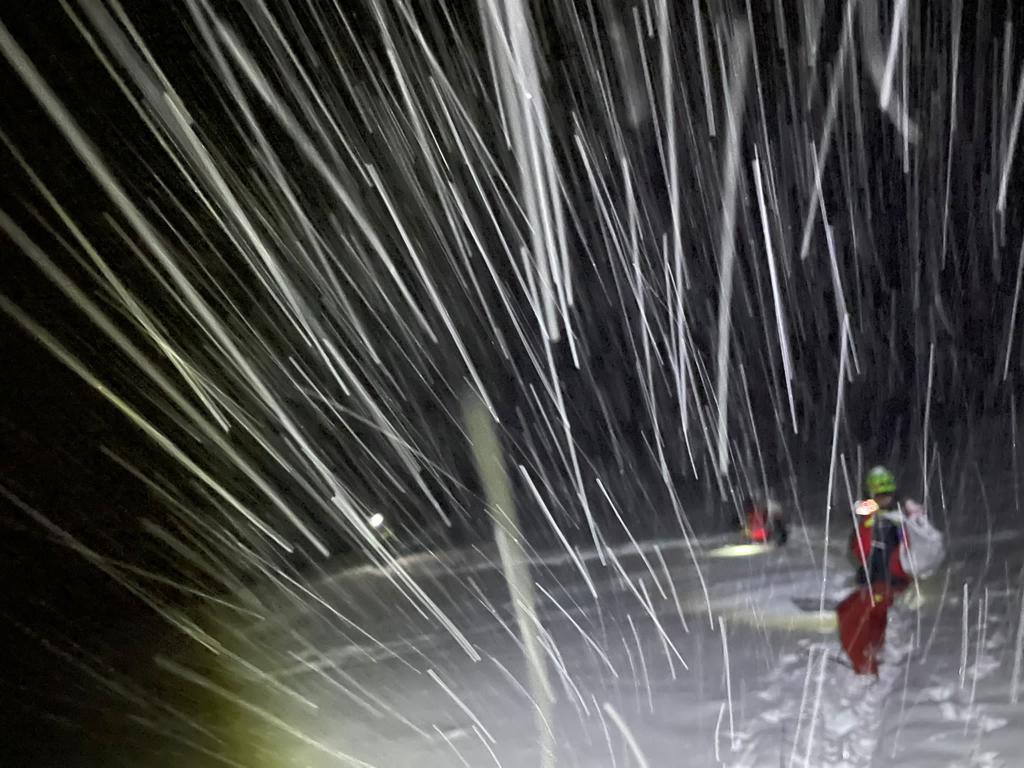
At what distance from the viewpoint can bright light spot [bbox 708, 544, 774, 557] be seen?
38.1ft

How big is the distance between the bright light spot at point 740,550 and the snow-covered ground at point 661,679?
0.09m

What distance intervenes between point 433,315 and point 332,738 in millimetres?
24699

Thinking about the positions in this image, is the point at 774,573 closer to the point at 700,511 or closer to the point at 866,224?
the point at 700,511

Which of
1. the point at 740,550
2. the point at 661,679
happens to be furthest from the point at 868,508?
the point at 740,550

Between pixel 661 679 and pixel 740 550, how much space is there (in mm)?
5626

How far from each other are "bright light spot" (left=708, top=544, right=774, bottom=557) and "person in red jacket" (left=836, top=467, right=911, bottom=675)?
17.1 feet

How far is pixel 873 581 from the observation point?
6.00 metres

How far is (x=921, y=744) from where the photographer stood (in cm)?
477

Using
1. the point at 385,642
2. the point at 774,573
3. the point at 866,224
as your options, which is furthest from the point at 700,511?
the point at 866,224

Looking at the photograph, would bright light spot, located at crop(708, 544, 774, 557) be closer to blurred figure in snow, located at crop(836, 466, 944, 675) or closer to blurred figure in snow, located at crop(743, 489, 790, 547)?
blurred figure in snow, located at crop(743, 489, 790, 547)

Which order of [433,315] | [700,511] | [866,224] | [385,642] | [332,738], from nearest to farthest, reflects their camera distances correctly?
[332,738] → [385,642] → [700,511] → [866,224] → [433,315]

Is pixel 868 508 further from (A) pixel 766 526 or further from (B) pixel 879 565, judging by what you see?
(A) pixel 766 526

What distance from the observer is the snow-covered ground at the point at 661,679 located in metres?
5.15

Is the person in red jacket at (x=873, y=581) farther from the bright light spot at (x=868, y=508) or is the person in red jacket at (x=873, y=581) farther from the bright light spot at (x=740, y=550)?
the bright light spot at (x=740, y=550)
